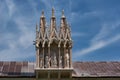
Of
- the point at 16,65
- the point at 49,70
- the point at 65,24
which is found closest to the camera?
the point at 49,70

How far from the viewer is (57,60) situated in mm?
37219

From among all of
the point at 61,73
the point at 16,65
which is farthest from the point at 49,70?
the point at 16,65

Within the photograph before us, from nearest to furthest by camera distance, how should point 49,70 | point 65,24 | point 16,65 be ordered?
1. point 49,70
2. point 65,24
3. point 16,65

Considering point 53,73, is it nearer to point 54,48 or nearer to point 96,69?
point 54,48

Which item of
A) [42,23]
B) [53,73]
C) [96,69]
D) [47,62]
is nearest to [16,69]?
[47,62]

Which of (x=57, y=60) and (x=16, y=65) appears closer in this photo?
(x=57, y=60)

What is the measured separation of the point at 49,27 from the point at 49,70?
4.98 m

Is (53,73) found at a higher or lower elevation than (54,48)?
lower

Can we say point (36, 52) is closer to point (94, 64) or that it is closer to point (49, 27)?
point (49, 27)

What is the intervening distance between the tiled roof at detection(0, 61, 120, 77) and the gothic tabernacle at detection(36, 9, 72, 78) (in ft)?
6.00

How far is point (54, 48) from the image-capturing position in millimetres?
37656

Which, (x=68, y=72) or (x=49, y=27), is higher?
(x=49, y=27)

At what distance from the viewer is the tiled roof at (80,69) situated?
124 feet

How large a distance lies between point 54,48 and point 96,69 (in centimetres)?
626
